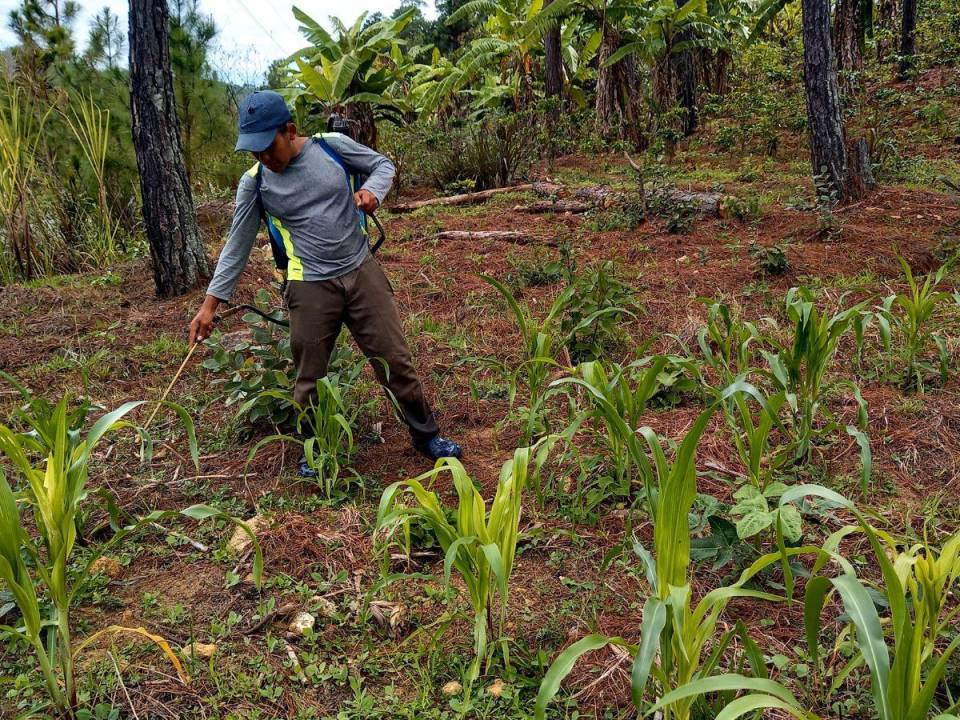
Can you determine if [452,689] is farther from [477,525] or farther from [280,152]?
[280,152]

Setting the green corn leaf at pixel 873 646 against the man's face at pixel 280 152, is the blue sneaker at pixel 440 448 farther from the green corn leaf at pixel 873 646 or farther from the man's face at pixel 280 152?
the green corn leaf at pixel 873 646

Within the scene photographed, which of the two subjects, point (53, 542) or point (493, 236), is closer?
point (53, 542)

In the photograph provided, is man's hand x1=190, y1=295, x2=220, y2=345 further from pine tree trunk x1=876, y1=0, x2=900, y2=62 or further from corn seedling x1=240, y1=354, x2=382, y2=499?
pine tree trunk x1=876, y1=0, x2=900, y2=62

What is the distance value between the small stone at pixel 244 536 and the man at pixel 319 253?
368 millimetres

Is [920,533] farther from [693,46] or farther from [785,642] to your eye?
[693,46]

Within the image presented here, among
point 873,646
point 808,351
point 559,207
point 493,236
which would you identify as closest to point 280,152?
point 808,351

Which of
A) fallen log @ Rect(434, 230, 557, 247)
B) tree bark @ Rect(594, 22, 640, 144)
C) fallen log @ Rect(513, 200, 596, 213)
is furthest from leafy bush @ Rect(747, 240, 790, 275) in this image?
tree bark @ Rect(594, 22, 640, 144)

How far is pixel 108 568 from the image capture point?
274 centimetres

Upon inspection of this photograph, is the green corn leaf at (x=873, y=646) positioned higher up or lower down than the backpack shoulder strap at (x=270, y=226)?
lower down

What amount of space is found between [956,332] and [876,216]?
2865 mm

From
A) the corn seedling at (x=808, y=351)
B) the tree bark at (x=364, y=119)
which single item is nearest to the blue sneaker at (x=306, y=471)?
the corn seedling at (x=808, y=351)

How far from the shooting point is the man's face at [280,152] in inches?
118

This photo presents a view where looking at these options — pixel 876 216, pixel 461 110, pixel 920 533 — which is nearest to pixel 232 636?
pixel 920 533

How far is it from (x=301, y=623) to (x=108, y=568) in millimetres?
835
